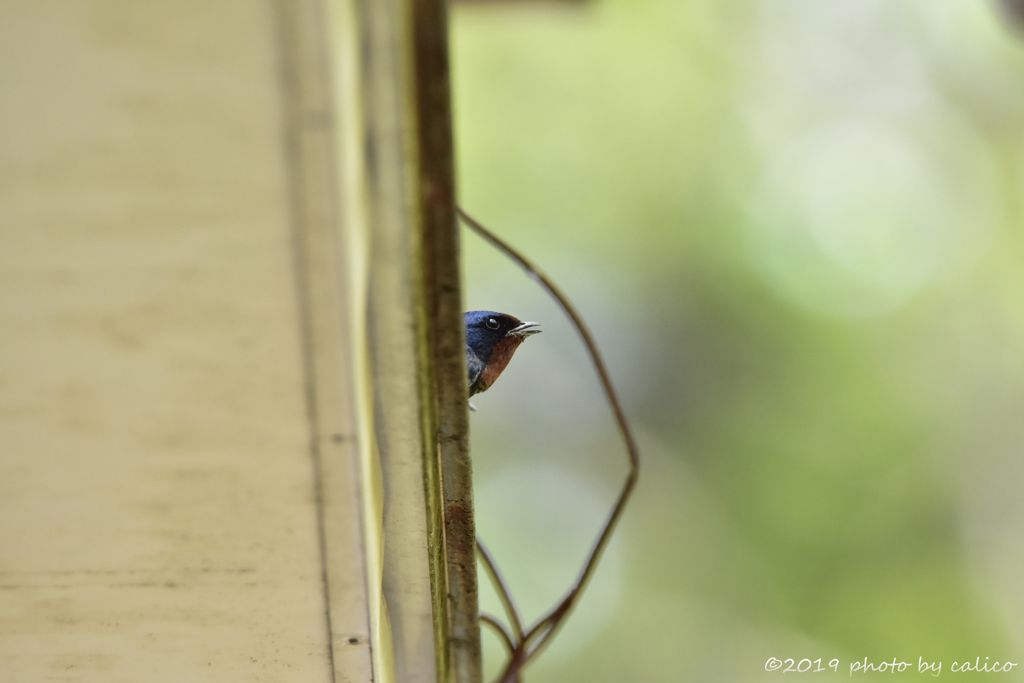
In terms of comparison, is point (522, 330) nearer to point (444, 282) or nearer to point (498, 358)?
point (498, 358)

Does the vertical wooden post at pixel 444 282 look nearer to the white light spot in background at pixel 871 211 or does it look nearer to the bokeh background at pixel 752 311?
the bokeh background at pixel 752 311

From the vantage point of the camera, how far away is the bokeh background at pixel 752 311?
7375 millimetres

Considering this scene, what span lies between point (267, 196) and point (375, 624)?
2.00ft

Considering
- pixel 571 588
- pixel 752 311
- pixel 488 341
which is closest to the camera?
pixel 571 588

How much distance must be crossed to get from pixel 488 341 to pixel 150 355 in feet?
3.00

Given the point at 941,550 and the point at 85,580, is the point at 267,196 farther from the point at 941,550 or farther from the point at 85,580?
the point at 941,550

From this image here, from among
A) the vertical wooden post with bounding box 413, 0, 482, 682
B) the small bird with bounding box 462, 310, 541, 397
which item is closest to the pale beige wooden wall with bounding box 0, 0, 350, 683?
the vertical wooden post with bounding box 413, 0, 482, 682

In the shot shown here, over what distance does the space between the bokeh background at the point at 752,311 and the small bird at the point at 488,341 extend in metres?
5.20

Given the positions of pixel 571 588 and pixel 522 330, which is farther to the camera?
pixel 522 330

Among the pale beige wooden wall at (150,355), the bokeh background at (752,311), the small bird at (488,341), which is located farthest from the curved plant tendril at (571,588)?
the bokeh background at (752,311)

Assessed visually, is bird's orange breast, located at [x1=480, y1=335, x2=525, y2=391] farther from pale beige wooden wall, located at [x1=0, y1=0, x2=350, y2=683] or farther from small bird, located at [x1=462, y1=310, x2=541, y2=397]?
pale beige wooden wall, located at [x1=0, y1=0, x2=350, y2=683]

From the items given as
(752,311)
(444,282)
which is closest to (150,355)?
(444,282)

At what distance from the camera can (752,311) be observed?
820 cm

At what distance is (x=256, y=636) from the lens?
3.76 ft
